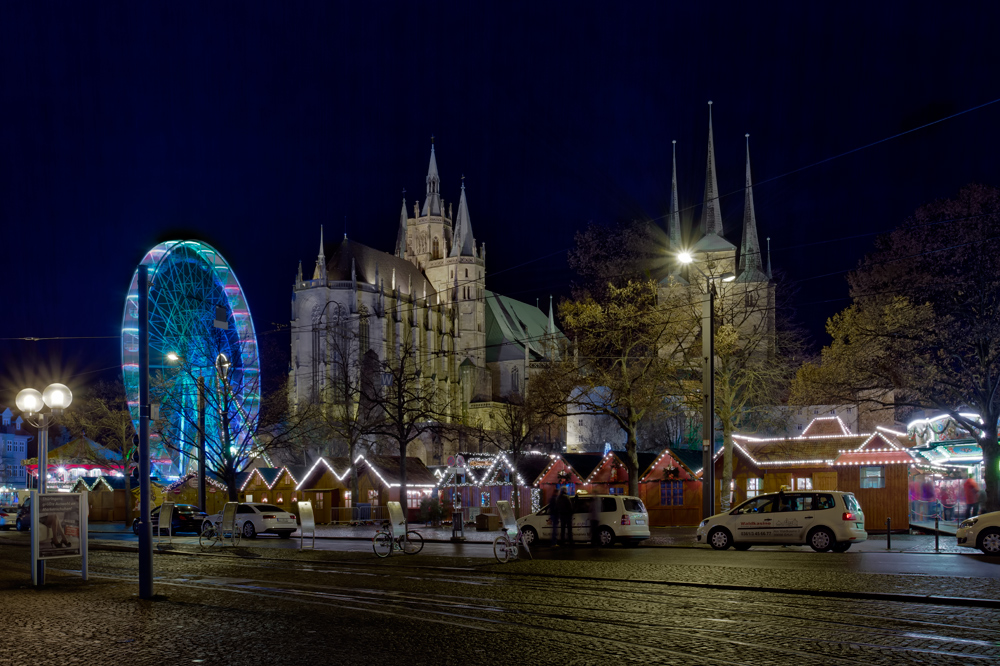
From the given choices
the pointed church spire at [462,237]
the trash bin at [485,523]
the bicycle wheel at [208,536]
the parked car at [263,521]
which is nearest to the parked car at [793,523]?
the bicycle wheel at [208,536]

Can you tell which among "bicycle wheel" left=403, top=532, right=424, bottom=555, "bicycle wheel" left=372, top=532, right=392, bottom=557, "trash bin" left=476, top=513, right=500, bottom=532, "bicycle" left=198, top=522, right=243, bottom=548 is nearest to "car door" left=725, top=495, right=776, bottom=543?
"bicycle wheel" left=403, top=532, right=424, bottom=555

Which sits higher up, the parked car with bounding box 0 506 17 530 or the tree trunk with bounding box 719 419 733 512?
the tree trunk with bounding box 719 419 733 512

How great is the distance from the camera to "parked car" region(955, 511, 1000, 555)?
21.4m

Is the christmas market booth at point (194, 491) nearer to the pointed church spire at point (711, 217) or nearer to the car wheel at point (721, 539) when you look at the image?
the car wheel at point (721, 539)

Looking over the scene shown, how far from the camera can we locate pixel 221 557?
25.0m

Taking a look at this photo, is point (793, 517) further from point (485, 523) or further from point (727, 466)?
point (485, 523)

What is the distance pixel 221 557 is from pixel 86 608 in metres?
11.9

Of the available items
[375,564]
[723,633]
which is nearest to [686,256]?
[375,564]

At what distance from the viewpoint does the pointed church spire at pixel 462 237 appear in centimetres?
13162

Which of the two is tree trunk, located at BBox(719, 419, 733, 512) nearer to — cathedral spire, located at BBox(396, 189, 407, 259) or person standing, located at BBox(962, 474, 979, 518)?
person standing, located at BBox(962, 474, 979, 518)

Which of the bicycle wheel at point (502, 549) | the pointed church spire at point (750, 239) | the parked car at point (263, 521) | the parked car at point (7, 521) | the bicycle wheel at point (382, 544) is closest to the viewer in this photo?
the bicycle wheel at point (502, 549)

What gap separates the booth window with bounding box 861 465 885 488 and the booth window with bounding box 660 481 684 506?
295 inches

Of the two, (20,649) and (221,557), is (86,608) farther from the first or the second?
(221,557)

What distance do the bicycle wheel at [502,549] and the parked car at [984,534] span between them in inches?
399
